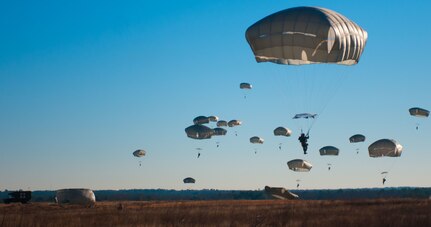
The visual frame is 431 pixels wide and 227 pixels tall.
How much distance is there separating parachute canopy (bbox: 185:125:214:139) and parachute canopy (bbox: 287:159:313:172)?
13977 mm

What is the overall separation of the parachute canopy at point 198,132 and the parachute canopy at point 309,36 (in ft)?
143

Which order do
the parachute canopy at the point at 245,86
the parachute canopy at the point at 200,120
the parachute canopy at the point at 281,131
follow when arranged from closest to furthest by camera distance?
the parachute canopy at the point at 245,86, the parachute canopy at the point at 281,131, the parachute canopy at the point at 200,120

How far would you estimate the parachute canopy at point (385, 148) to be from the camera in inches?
2954

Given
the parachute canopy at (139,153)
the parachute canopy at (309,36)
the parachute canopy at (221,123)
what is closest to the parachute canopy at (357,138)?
the parachute canopy at (221,123)

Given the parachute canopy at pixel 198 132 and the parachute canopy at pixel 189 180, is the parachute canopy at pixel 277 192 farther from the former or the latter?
the parachute canopy at pixel 198 132

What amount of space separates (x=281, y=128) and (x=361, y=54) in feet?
164

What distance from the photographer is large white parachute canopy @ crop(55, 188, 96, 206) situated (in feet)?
204

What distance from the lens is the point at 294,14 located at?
39.5 meters

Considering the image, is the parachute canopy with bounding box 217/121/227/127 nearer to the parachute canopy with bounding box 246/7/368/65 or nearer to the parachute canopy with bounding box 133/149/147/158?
the parachute canopy with bounding box 133/149/147/158

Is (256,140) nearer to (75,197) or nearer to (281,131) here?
(281,131)

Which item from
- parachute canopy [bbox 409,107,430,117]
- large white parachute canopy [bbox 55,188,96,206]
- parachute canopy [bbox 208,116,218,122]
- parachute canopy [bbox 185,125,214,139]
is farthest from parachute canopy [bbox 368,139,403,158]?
large white parachute canopy [bbox 55,188,96,206]

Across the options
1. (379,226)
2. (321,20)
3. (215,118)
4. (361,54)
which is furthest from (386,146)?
(379,226)

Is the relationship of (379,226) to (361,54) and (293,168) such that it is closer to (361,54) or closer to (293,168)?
(361,54)

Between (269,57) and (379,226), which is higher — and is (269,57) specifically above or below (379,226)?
above
